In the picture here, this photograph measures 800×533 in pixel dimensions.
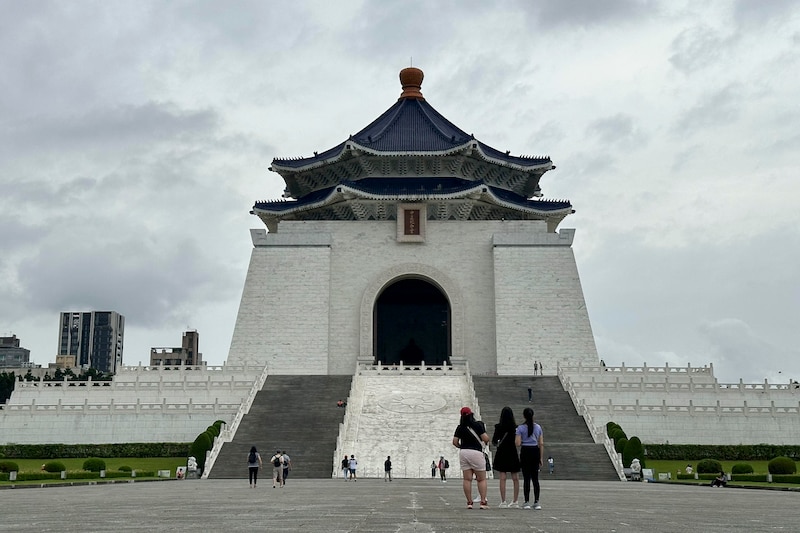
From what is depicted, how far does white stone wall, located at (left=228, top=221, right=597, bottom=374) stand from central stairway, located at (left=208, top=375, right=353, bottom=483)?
21.0 ft

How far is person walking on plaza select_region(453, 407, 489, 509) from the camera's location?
10895 millimetres

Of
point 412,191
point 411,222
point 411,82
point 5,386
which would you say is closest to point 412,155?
point 412,191

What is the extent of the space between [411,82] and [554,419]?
2510 centimetres

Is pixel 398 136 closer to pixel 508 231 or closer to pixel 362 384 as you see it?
pixel 508 231

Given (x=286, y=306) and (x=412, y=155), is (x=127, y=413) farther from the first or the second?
(x=412, y=155)

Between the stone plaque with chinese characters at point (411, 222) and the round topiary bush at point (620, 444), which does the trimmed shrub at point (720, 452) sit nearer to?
the round topiary bush at point (620, 444)

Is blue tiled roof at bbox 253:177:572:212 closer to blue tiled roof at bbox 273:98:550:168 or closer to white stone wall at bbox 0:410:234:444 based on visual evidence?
blue tiled roof at bbox 273:98:550:168

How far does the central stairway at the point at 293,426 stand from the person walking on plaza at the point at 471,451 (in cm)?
1267

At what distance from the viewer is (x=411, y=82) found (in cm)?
5016

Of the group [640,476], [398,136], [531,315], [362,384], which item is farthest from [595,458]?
[398,136]

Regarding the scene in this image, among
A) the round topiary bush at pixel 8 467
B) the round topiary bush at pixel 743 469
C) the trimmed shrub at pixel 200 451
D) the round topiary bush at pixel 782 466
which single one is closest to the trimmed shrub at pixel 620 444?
the round topiary bush at pixel 743 469

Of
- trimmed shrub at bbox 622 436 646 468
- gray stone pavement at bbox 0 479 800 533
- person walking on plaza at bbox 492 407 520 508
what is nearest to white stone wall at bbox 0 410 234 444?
trimmed shrub at bbox 622 436 646 468

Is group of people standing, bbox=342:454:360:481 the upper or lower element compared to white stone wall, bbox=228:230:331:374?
lower

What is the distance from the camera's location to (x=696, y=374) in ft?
123
